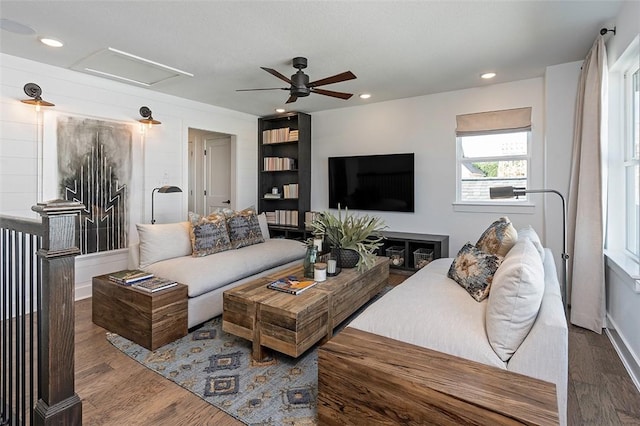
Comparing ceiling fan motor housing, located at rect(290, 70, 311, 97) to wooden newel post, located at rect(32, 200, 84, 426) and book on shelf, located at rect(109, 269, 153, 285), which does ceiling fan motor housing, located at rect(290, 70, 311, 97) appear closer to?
book on shelf, located at rect(109, 269, 153, 285)

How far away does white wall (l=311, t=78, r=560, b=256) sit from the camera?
380 centimetres

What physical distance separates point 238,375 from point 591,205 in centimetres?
310

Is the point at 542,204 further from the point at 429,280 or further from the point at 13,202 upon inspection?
the point at 13,202

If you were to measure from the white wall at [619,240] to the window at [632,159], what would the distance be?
0.06 meters

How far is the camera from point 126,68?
135 inches

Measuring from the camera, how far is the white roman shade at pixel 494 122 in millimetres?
3826

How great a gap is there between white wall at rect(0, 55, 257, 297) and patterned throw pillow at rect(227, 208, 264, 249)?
124 cm

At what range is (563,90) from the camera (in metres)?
3.41

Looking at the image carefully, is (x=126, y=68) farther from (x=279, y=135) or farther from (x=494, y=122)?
(x=494, y=122)

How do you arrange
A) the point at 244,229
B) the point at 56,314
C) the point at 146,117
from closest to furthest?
the point at 56,314 → the point at 244,229 → the point at 146,117

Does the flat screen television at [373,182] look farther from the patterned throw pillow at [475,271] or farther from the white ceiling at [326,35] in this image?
the patterned throw pillow at [475,271]

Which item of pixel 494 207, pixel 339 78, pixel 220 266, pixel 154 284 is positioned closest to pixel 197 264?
pixel 220 266

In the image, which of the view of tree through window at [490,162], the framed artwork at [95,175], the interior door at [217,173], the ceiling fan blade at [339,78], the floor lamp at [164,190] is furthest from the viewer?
the interior door at [217,173]

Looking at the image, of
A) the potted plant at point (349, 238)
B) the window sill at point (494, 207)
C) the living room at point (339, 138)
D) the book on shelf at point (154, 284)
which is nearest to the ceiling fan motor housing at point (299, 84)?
the living room at point (339, 138)
